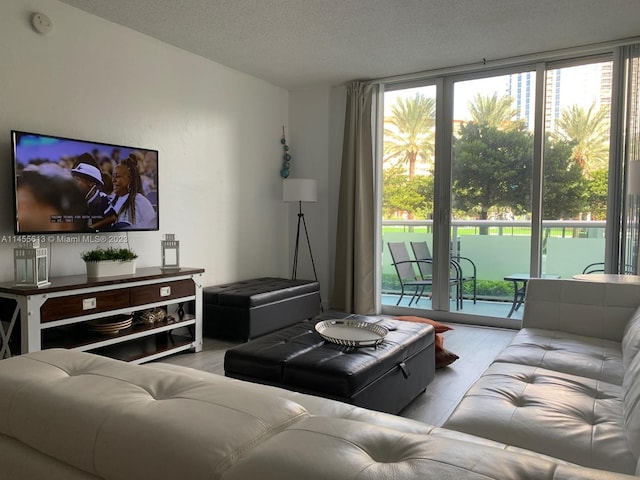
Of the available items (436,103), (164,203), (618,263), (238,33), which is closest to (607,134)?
(618,263)

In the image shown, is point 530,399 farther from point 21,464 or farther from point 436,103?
point 436,103

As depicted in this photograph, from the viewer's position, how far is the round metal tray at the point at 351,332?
242 cm

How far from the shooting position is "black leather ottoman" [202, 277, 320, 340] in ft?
12.9

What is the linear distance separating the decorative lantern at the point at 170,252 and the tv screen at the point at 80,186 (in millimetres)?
151

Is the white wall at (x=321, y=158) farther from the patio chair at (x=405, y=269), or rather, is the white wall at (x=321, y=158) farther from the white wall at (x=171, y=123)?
the patio chair at (x=405, y=269)

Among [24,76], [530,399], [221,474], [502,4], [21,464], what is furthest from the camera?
[502,4]

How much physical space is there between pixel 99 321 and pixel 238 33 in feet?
8.04

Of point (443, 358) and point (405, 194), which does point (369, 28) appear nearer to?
point (405, 194)

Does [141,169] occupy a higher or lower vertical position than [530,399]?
higher

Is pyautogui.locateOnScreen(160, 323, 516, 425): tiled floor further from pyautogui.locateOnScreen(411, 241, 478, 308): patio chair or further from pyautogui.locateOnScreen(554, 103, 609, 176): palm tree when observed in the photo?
pyautogui.locateOnScreen(554, 103, 609, 176): palm tree

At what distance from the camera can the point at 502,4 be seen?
3291 mm

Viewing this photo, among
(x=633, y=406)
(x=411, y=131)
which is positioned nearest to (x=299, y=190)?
(x=411, y=131)

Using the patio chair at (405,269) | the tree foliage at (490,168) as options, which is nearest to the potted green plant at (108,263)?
the patio chair at (405,269)

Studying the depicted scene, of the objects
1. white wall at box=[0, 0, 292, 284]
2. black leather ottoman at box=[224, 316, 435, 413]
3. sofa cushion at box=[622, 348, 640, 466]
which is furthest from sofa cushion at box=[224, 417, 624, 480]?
white wall at box=[0, 0, 292, 284]
